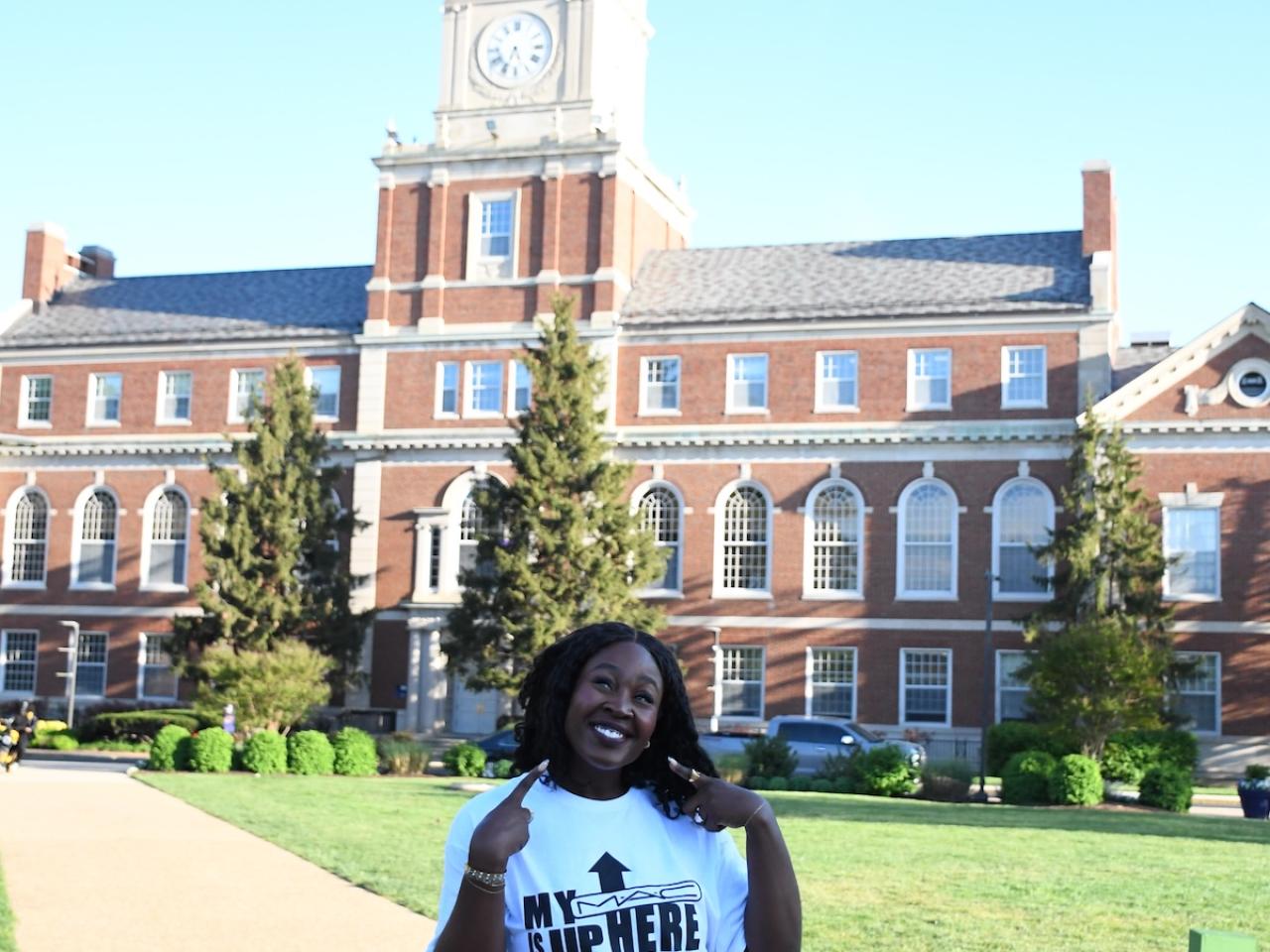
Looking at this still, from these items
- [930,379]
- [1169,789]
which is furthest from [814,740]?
[930,379]

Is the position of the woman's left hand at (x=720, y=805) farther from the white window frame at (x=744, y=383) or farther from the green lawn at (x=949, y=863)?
the white window frame at (x=744, y=383)

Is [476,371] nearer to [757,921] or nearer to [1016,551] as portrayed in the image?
[1016,551]

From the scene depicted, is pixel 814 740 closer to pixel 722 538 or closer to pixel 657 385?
pixel 722 538

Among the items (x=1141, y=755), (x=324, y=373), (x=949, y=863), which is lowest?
(x=949, y=863)

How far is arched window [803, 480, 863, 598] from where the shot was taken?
45.5 meters

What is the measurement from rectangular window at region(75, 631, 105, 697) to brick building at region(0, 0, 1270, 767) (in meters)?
0.13

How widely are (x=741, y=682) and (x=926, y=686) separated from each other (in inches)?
193

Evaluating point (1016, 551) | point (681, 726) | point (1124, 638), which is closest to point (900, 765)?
point (1124, 638)

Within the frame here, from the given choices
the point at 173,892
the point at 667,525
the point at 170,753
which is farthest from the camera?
the point at 667,525

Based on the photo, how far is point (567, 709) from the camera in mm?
4633

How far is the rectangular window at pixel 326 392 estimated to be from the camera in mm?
50844

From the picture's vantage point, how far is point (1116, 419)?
4269 cm

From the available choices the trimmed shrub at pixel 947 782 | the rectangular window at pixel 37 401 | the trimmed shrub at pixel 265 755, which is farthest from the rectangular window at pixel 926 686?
the rectangular window at pixel 37 401

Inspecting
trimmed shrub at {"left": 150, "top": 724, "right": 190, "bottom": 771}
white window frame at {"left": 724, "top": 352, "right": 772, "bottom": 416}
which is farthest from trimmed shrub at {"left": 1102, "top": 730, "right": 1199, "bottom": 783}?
trimmed shrub at {"left": 150, "top": 724, "right": 190, "bottom": 771}
